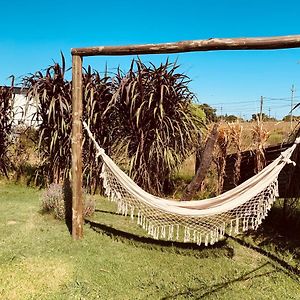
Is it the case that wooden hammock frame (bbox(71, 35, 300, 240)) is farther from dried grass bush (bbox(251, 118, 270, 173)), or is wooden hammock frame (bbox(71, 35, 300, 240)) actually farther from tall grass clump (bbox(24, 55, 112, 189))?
dried grass bush (bbox(251, 118, 270, 173))

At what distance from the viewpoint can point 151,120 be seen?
488cm

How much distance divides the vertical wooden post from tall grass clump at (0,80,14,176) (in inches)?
115

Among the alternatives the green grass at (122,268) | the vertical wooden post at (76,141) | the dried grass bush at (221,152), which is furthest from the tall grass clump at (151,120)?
the vertical wooden post at (76,141)

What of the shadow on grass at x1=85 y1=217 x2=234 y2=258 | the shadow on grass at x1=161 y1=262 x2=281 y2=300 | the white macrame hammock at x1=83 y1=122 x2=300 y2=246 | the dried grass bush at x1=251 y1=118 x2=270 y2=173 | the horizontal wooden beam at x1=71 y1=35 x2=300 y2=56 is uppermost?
the horizontal wooden beam at x1=71 y1=35 x2=300 y2=56

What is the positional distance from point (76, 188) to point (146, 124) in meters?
1.93

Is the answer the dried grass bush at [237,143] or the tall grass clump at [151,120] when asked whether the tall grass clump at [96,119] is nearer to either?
the tall grass clump at [151,120]

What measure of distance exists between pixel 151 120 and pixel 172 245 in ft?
6.87

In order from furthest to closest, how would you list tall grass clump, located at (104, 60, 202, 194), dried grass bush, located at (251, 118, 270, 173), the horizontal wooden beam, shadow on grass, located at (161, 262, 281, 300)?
tall grass clump, located at (104, 60, 202, 194)
dried grass bush, located at (251, 118, 270, 173)
the horizontal wooden beam
shadow on grass, located at (161, 262, 281, 300)

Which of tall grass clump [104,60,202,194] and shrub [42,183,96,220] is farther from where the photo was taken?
tall grass clump [104,60,202,194]

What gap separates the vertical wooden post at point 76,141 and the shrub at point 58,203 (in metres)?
0.59

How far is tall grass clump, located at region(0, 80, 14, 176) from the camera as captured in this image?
566cm

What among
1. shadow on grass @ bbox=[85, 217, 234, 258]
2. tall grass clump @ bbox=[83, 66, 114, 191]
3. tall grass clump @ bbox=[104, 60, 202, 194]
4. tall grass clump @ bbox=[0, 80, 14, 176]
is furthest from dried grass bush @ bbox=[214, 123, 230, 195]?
tall grass clump @ bbox=[0, 80, 14, 176]

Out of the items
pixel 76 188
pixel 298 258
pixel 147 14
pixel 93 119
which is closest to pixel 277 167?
pixel 298 258

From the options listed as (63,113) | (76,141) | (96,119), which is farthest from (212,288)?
(63,113)
